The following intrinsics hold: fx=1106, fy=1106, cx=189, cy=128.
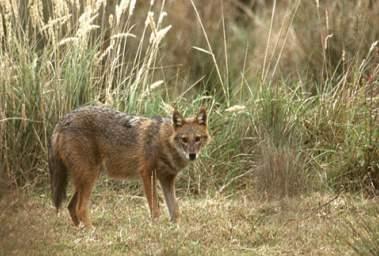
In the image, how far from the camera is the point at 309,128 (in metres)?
11.0

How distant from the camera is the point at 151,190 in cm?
910

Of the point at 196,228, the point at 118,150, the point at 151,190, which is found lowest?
the point at 151,190

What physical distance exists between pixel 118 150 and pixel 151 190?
0.45m

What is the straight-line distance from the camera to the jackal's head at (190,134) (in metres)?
9.25

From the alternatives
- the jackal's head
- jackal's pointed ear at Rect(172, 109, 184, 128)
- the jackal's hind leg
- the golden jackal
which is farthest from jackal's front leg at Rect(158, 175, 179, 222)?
the jackal's hind leg

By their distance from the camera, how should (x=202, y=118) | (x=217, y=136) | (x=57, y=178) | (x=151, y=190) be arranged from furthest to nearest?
(x=217, y=136) → (x=202, y=118) → (x=151, y=190) → (x=57, y=178)

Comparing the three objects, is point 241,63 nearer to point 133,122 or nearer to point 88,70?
point 88,70

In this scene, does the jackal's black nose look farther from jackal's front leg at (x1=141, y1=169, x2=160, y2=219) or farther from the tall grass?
the tall grass

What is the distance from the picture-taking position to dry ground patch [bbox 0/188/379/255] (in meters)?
7.17

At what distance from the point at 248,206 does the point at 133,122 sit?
1.20 meters

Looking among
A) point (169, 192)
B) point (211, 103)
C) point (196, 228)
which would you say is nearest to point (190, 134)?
point (169, 192)

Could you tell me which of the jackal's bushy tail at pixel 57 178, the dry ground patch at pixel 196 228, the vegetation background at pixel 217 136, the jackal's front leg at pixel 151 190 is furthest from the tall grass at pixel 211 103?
the jackal's front leg at pixel 151 190

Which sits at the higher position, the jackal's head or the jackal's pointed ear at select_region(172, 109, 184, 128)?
the jackal's pointed ear at select_region(172, 109, 184, 128)

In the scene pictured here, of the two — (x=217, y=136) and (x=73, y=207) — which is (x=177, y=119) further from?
(x=217, y=136)
